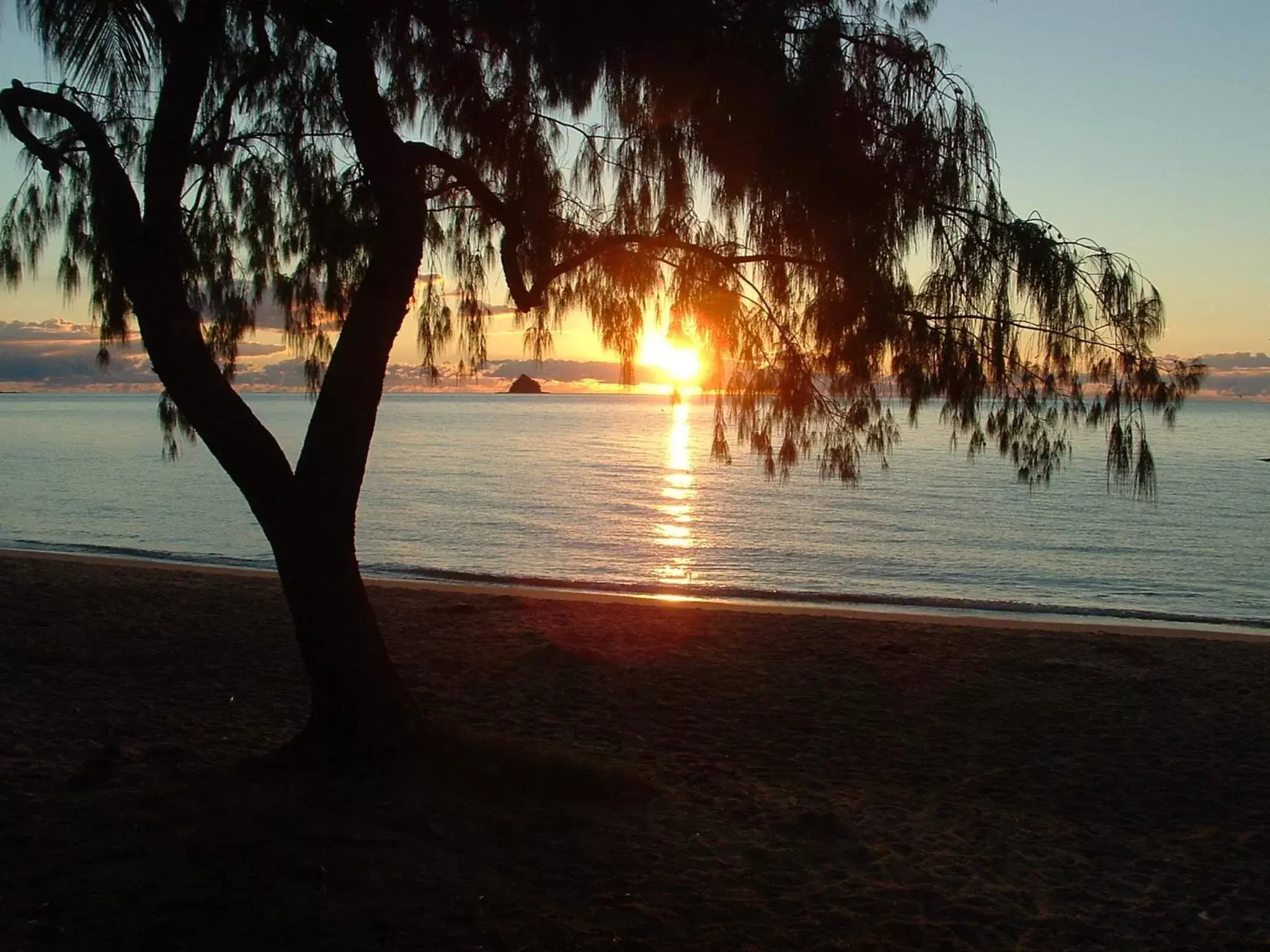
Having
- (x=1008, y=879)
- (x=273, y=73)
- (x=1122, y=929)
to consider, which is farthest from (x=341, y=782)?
(x=273, y=73)

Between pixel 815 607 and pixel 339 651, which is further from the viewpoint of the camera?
pixel 815 607

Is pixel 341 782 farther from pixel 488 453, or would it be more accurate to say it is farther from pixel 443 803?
pixel 488 453

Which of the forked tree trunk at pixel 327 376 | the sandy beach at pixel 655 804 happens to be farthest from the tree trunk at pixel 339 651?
the sandy beach at pixel 655 804

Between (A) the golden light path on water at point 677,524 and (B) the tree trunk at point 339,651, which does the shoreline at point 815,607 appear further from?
(B) the tree trunk at point 339,651

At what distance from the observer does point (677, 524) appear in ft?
93.1

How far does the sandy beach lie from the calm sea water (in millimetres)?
1844

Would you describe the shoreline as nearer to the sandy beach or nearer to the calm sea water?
the calm sea water

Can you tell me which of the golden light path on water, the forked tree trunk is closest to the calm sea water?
the golden light path on water

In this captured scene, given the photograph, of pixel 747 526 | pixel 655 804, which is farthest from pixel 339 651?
pixel 747 526

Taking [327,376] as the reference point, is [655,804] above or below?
below

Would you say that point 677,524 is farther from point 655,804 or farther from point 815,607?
point 655,804

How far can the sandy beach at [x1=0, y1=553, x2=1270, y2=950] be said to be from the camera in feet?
13.5

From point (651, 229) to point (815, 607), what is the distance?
9.41 m

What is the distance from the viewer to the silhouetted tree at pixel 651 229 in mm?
4934
